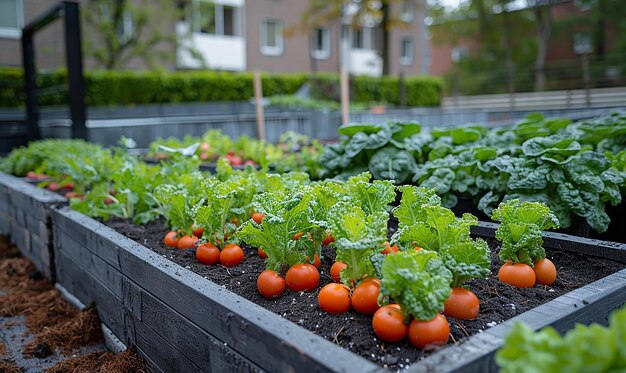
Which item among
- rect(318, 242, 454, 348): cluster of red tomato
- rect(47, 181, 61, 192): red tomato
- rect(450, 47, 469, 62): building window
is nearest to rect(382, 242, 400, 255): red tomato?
Answer: rect(318, 242, 454, 348): cluster of red tomato

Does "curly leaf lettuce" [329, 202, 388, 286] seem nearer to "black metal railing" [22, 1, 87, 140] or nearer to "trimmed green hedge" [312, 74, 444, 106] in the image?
"black metal railing" [22, 1, 87, 140]

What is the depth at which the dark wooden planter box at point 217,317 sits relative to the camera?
1.54m

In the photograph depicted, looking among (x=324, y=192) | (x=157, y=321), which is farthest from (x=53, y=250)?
(x=324, y=192)

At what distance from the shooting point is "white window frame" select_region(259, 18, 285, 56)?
26.7m

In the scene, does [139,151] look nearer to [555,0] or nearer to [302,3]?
[302,3]

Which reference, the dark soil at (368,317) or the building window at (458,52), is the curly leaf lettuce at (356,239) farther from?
the building window at (458,52)

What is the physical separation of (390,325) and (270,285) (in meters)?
0.66

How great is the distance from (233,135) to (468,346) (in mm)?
8026

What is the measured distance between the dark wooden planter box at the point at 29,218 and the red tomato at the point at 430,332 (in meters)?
3.15

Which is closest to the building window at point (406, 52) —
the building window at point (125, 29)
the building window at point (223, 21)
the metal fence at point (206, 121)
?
the building window at point (223, 21)

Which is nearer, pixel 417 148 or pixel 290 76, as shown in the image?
pixel 417 148

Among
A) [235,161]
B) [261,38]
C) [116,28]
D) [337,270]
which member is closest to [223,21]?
[261,38]

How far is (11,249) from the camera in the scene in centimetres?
495

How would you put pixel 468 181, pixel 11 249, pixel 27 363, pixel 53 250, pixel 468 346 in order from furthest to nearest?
pixel 11 249 < pixel 53 250 < pixel 468 181 < pixel 27 363 < pixel 468 346
